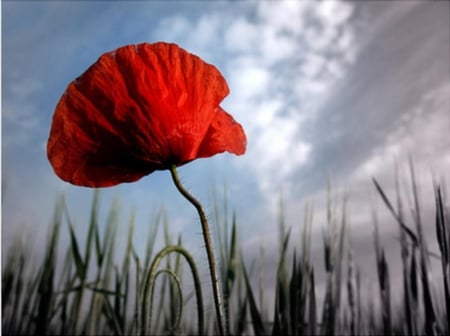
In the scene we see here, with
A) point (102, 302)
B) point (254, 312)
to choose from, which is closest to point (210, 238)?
point (254, 312)

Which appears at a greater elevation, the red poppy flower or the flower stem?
the red poppy flower

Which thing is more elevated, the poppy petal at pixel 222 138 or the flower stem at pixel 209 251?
the poppy petal at pixel 222 138

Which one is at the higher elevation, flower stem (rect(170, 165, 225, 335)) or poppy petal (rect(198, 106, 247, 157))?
poppy petal (rect(198, 106, 247, 157))

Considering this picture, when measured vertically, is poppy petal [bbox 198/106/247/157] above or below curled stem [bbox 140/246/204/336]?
above

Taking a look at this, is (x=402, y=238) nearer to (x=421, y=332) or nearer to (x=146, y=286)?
(x=421, y=332)
